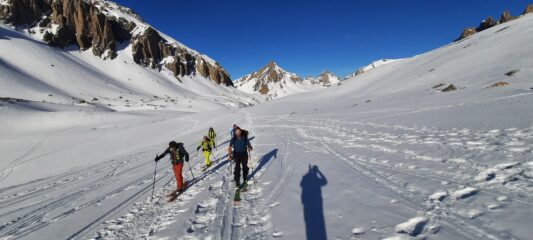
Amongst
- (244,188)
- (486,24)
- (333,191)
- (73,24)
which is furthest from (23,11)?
(486,24)

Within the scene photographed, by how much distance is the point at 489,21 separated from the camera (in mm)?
138750

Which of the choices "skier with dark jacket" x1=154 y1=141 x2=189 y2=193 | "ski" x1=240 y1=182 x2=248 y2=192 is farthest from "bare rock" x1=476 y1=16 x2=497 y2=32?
"skier with dark jacket" x1=154 y1=141 x2=189 y2=193

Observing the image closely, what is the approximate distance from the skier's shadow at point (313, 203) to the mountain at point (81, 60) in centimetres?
8896

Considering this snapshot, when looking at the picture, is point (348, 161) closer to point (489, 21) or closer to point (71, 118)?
Result: point (71, 118)

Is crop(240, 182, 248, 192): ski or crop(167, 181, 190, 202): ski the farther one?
crop(240, 182, 248, 192): ski

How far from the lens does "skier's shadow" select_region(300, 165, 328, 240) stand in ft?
22.5

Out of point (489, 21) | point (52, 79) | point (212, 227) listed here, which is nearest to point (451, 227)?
point (212, 227)

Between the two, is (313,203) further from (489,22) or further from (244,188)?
(489,22)

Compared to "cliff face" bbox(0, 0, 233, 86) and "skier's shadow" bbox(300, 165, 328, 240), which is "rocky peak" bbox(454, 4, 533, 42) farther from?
"cliff face" bbox(0, 0, 233, 86)

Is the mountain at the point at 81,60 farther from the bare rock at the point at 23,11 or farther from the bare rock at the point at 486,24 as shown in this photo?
the bare rock at the point at 486,24

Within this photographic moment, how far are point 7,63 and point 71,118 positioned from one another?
271 feet

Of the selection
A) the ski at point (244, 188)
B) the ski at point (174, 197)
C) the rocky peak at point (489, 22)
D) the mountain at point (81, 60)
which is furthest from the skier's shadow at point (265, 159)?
the rocky peak at point (489, 22)

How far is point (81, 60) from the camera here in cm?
15275

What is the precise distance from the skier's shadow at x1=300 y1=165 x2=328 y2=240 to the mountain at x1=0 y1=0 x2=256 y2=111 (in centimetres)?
8896
